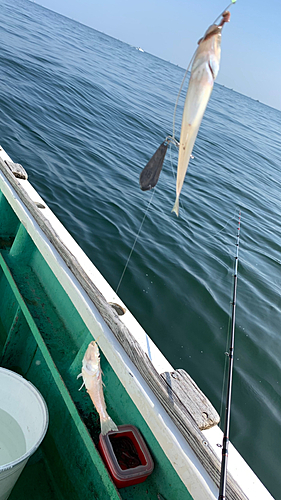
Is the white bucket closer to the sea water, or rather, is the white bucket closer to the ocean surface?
the sea water

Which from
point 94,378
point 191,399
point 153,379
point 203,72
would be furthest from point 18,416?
point 203,72

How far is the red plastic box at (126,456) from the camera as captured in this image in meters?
1.93

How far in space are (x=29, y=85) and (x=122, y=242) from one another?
36.5 ft

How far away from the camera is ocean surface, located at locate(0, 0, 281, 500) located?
4.53 metres

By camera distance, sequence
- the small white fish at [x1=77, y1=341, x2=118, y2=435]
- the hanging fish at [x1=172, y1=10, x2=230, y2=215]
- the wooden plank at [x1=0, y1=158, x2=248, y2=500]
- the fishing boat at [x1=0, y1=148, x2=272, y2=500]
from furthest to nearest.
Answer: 1. the small white fish at [x1=77, y1=341, x2=118, y2=435]
2. the fishing boat at [x1=0, y1=148, x2=272, y2=500]
3. the wooden plank at [x1=0, y1=158, x2=248, y2=500]
4. the hanging fish at [x1=172, y1=10, x2=230, y2=215]

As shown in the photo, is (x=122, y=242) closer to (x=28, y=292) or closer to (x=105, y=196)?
(x=105, y=196)

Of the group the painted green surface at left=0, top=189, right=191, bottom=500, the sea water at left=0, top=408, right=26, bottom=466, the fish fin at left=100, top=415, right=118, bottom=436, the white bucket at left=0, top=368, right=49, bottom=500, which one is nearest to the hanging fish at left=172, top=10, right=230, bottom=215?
the fish fin at left=100, top=415, right=118, bottom=436

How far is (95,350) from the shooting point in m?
1.83

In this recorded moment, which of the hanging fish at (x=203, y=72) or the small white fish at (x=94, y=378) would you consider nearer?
the hanging fish at (x=203, y=72)

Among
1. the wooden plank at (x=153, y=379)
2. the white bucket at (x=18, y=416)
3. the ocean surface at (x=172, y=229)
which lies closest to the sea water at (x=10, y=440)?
the white bucket at (x=18, y=416)

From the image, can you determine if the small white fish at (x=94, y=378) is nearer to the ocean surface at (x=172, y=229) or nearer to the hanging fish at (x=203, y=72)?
the ocean surface at (x=172, y=229)

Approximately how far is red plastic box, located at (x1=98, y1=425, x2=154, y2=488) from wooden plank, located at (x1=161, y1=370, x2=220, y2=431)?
40 centimetres

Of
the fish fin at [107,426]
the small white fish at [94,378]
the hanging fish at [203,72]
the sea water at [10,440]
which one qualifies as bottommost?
the sea water at [10,440]

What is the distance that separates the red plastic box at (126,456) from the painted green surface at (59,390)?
5 cm
